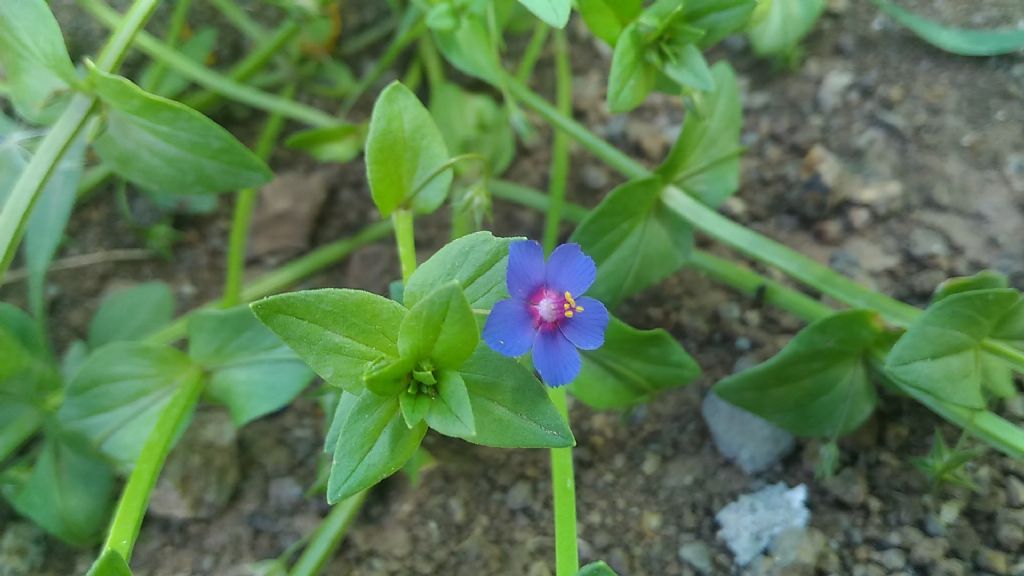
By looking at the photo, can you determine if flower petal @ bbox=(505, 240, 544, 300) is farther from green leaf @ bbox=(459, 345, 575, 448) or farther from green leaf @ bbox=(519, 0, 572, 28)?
green leaf @ bbox=(519, 0, 572, 28)

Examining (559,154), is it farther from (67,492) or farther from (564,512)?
(67,492)

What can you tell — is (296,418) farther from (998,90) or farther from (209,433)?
(998,90)

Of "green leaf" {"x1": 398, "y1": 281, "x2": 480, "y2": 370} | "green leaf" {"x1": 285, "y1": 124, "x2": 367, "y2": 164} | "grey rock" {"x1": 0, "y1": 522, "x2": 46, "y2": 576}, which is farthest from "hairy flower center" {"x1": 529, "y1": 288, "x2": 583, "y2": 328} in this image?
"grey rock" {"x1": 0, "y1": 522, "x2": 46, "y2": 576}

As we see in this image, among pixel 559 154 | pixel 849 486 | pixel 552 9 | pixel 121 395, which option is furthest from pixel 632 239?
pixel 121 395

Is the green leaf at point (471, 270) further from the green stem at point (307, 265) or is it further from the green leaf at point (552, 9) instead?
the green stem at point (307, 265)

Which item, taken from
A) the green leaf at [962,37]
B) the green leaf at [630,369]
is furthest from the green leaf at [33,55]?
the green leaf at [962,37]
